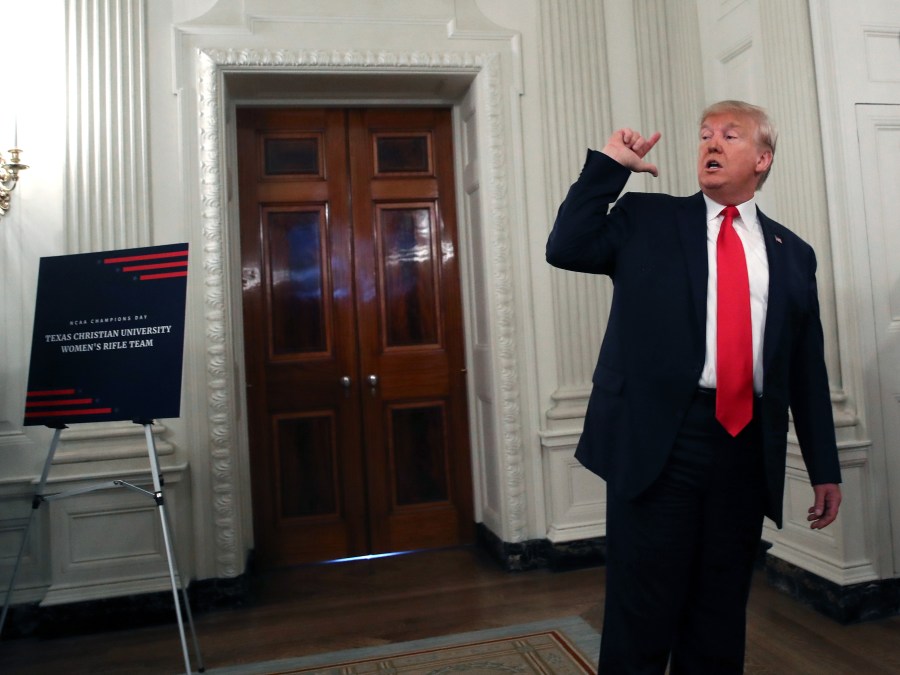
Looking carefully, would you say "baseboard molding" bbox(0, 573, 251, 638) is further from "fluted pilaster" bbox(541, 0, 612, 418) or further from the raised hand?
the raised hand

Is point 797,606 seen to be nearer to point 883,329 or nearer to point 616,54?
point 883,329

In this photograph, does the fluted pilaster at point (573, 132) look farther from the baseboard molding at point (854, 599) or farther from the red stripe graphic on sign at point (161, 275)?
the red stripe graphic on sign at point (161, 275)

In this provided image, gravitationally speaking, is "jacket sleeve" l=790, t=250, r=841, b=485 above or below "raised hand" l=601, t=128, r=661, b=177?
below

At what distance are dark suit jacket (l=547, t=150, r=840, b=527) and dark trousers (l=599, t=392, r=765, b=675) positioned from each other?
0.17 ft

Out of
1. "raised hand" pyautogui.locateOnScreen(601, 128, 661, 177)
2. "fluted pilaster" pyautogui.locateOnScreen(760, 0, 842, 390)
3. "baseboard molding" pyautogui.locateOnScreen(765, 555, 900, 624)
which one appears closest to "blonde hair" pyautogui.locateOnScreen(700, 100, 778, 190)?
"raised hand" pyautogui.locateOnScreen(601, 128, 661, 177)

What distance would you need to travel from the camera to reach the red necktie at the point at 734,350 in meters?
1.51

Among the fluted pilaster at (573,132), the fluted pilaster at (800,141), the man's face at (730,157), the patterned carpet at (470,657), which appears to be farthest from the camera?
the fluted pilaster at (573,132)

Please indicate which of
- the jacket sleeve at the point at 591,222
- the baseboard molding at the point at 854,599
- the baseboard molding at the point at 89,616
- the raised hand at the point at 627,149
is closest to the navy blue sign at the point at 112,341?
the baseboard molding at the point at 89,616

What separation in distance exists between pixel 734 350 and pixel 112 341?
2.00 m

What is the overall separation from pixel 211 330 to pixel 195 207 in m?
0.55

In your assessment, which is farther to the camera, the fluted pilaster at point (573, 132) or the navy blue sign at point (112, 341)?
the fluted pilaster at point (573, 132)

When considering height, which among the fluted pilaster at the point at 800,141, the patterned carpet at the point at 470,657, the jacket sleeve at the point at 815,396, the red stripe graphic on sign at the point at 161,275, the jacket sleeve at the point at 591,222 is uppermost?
the fluted pilaster at the point at 800,141

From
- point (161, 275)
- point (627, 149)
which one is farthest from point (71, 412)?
point (627, 149)

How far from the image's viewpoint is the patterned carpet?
97.3 inches
